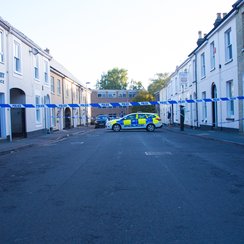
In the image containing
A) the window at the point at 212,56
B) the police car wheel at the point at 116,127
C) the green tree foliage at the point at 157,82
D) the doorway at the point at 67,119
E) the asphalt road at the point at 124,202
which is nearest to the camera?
the asphalt road at the point at 124,202

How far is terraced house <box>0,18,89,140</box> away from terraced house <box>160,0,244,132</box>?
38.4 feet

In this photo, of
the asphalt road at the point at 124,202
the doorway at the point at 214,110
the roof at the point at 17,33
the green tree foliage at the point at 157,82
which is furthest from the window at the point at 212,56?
the green tree foliage at the point at 157,82

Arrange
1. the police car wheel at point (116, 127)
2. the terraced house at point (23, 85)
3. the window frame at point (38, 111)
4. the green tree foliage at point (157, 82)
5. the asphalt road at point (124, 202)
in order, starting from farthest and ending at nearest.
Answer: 1. the green tree foliage at point (157, 82)
2. the police car wheel at point (116, 127)
3. the window frame at point (38, 111)
4. the terraced house at point (23, 85)
5. the asphalt road at point (124, 202)

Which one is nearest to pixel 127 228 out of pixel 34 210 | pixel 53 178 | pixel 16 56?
pixel 34 210

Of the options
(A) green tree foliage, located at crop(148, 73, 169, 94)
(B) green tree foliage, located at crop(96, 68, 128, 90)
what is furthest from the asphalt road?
(B) green tree foliage, located at crop(96, 68, 128, 90)

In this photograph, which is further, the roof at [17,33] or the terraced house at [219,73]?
the terraced house at [219,73]

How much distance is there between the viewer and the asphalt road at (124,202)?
459 cm

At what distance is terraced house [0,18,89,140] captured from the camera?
19.9m

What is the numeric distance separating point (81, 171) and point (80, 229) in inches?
184

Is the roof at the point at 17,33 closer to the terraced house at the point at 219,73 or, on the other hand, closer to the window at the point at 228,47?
the terraced house at the point at 219,73

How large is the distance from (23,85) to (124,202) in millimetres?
18516

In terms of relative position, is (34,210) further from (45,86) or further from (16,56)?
(45,86)

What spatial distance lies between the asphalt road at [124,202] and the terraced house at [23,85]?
10404mm

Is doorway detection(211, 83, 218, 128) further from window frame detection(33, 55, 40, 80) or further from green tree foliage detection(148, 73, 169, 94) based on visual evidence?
green tree foliage detection(148, 73, 169, 94)
